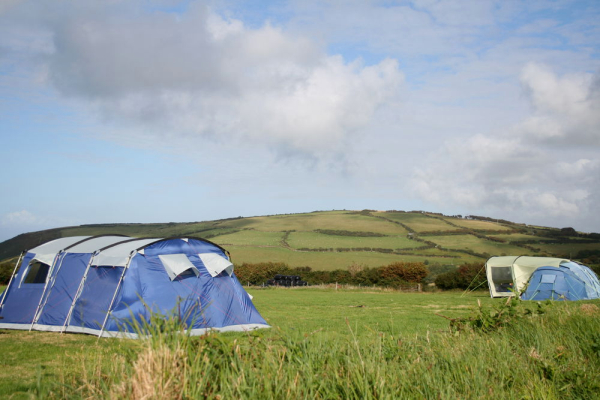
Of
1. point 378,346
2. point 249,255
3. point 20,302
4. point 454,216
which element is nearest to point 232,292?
point 20,302

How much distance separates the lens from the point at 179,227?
81.4 metres

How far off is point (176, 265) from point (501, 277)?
2274 cm

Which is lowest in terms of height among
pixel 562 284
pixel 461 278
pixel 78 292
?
pixel 461 278

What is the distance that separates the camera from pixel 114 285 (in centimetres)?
1215

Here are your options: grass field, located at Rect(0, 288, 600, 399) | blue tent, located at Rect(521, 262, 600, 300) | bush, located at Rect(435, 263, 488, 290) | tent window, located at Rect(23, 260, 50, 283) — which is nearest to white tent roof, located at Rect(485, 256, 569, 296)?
blue tent, located at Rect(521, 262, 600, 300)

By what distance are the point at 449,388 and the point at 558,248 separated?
212 ft

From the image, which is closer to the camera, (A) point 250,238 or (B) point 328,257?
(B) point 328,257

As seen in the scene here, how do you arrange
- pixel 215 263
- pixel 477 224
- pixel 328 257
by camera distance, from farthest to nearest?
pixel 477 224 < pixel 328 257 < pixel 215 263

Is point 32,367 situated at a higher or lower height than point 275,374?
lower

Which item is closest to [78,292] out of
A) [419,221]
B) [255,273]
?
[255,273]

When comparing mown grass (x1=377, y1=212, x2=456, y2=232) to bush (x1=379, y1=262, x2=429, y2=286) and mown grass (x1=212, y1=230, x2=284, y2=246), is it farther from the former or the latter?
bush (x1=379, y1=262, x2=429, y2=286)

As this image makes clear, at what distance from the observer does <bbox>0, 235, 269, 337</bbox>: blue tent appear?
12039mm

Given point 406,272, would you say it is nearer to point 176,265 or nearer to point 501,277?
point 501,277

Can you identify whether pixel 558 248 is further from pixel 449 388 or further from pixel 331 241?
pixel 449 388
